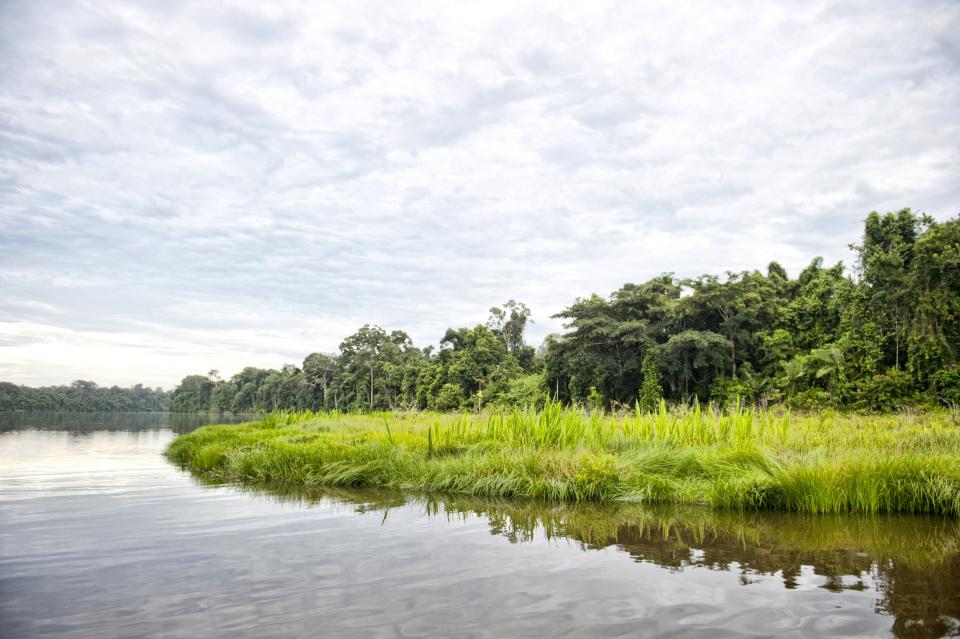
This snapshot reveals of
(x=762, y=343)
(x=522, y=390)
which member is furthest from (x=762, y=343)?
(x=522, y=390)

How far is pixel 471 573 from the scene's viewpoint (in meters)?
4.20

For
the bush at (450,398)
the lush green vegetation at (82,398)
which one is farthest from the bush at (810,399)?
the lush green vegetation at (82,398)

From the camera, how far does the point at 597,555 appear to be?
4.68 metres

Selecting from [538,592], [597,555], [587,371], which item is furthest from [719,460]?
[587,371]

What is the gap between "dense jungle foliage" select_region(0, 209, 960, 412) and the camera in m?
25.4

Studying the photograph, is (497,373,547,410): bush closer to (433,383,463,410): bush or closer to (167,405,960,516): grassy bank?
(433,383,463,410): bush

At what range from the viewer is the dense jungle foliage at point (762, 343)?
25.4m

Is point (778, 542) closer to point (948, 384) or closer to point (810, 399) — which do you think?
point (948, 384)

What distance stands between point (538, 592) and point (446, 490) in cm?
508

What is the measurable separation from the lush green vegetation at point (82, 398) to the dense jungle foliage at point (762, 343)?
87.8 metres

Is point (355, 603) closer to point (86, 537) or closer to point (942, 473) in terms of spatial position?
point (86, 537)

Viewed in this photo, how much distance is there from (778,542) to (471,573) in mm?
3076

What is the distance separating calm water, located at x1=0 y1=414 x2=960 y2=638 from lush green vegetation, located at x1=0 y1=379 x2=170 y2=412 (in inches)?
4625

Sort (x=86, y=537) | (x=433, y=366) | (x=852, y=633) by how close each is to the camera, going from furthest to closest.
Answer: (x=433, y=366), (x=86, y=537), (x=852, y=633)
